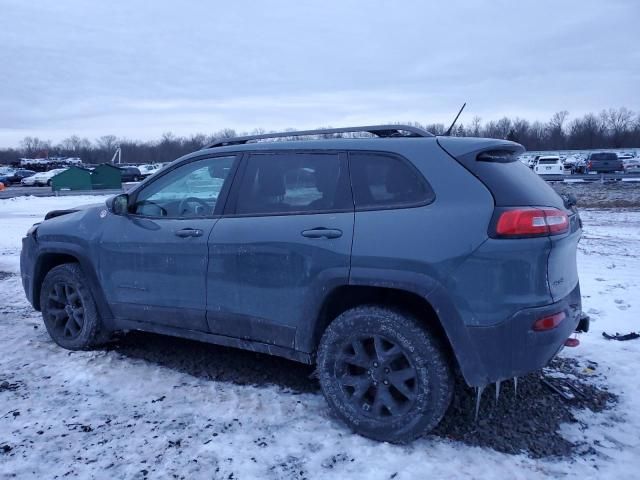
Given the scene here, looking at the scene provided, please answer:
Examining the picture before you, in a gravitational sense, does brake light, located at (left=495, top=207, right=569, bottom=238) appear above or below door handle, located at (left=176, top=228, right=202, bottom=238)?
above

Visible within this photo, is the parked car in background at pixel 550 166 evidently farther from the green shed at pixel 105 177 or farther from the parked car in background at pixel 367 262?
the parked car in background at pixel 367 262

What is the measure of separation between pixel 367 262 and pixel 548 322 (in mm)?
1033

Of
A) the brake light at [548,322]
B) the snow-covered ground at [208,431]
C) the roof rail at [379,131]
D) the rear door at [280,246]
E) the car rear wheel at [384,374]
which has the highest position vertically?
the roof rail at [379,131]

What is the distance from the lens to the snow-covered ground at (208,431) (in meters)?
2.90

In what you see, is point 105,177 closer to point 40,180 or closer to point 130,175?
point 130,175

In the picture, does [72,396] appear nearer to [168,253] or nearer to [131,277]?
[131,277]

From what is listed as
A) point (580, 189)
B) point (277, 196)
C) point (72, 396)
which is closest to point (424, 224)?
point (277, 196)

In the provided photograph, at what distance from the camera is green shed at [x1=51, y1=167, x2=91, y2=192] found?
29.7 m

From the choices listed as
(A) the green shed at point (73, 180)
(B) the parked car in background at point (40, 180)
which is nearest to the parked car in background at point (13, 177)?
(B) the parked car in background at point (40, 180)

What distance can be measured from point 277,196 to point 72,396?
81.3 inches

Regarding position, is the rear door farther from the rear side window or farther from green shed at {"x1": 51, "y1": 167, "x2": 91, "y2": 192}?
green shed at {"x1": 51, "y1": 167, "x2": 91, "y2": 192}

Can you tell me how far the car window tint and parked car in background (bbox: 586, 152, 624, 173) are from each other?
3566 cm

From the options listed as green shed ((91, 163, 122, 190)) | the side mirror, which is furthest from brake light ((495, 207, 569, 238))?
green shed ((91, 163, 122, 190))

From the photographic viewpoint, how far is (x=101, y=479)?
2.84 metres
